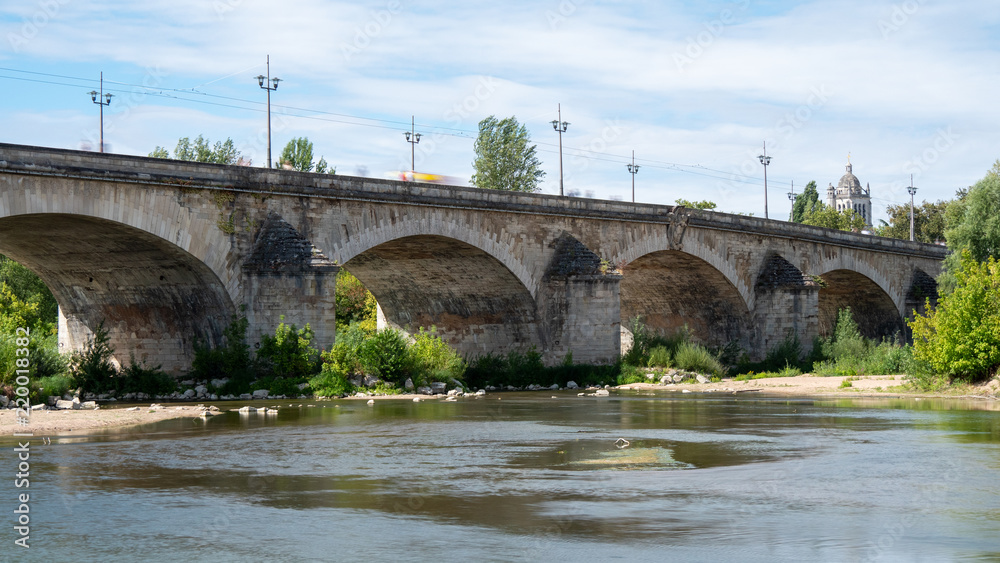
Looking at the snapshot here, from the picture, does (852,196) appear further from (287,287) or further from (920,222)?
(287,287)

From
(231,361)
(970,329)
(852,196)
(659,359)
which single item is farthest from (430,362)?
(852,196)

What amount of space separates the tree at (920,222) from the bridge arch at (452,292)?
5226 cm

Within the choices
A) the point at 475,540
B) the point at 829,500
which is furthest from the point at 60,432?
the point at 829,500

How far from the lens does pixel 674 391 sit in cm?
2958

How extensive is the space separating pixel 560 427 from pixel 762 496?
7.88m

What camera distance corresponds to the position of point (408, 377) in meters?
27.2

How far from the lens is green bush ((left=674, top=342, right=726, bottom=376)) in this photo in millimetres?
33531

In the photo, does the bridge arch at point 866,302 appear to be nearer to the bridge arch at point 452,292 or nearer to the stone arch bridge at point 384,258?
the stone arch bridge at point 384,258

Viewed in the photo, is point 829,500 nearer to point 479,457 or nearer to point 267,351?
point 479,457

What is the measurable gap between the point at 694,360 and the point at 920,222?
5280cm

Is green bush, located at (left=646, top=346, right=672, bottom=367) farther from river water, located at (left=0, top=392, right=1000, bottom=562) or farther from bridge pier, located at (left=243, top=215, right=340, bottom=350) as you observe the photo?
river water, located at (left=0, top=392, right=1000, bottom=562)

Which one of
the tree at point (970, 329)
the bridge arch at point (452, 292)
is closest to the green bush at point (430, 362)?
the bridge arch at point (452, 292)

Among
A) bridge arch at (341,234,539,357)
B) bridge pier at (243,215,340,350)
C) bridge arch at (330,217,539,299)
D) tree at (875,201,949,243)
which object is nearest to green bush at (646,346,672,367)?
bridge arch at (341,234,539,357)

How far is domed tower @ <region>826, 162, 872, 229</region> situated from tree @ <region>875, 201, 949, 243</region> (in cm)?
7839
